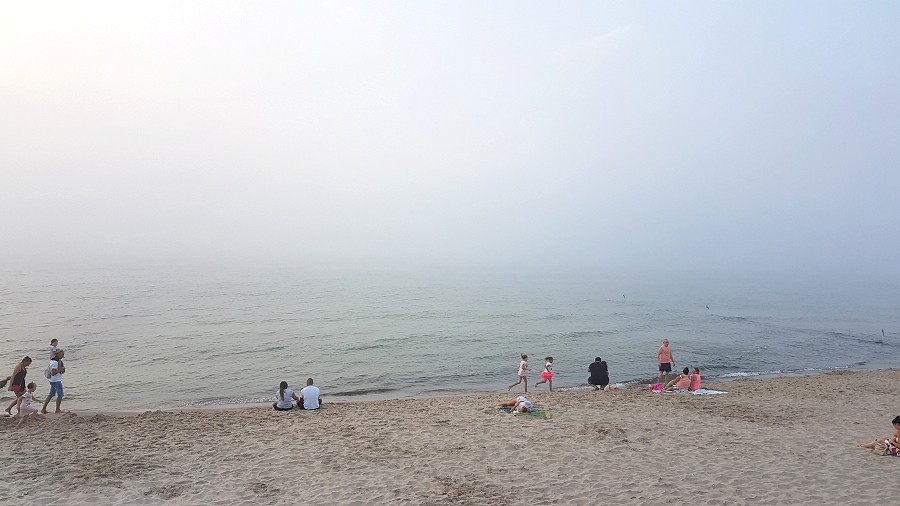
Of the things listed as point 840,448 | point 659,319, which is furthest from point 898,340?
point 840,448

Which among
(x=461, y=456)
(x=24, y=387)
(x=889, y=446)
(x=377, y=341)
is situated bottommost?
(x=377, y=341)

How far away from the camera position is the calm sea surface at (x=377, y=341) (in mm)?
21047

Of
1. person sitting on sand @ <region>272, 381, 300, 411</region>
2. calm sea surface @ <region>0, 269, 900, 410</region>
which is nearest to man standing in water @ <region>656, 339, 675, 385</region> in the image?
calm sea surface @ <region>0, 269, 900, 410</region>

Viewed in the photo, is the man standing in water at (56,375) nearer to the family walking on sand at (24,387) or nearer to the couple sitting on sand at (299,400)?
the family walking on sand at (24,387)

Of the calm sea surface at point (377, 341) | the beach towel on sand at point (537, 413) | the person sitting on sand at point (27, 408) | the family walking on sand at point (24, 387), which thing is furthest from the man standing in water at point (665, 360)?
the person sitting on sand at point (27, 408)

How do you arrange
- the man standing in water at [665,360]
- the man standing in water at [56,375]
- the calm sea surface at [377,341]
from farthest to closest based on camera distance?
1. the calm sea surface at [377,341]
2. the man standing in water at [665,360]
3. the man standing in water at [56,375]

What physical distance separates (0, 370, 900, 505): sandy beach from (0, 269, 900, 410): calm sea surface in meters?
6.59

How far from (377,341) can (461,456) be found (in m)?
21.4

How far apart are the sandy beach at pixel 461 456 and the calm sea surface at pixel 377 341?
659 cm

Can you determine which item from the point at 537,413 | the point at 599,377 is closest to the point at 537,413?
the point at 537,413

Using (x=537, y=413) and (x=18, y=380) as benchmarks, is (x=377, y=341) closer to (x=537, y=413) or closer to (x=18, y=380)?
(x=537, y=413)

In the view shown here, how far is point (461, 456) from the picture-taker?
396 inches

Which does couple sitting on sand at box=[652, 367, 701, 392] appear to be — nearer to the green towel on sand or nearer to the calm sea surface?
the calm sea surface

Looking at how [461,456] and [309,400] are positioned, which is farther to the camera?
Result: [309,400]
